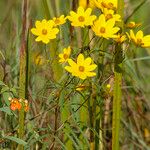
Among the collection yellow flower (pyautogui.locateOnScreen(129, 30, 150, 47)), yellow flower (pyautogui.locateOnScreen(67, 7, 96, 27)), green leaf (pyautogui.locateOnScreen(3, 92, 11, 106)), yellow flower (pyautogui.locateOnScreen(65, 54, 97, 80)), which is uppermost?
yellow flower (pyautogui.locateOnScreen(67, 7, 96, 27))

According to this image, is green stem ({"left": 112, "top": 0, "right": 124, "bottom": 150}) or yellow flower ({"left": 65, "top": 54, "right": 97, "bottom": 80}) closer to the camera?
yellow flower ({"left": 65, "top": 54, "right": 97, "bottom": 80})

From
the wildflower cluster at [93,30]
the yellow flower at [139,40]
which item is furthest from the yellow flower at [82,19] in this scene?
the yellow flower at [139,40]

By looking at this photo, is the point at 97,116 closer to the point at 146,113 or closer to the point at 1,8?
the point at 146,113

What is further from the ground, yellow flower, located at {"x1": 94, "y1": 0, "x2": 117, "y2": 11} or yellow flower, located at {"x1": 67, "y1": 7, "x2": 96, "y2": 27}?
yellow flower, located at {"x1": 94, "y1": 0, "x2": 117, "y2": 11}

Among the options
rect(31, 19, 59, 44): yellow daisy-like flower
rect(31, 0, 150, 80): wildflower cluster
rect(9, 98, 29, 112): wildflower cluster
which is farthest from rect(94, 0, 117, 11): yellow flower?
rect(9, 98, 29, 112): wildflower cluster

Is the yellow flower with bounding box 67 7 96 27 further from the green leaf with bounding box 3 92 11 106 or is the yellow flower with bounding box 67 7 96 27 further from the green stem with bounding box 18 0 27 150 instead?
the green leaf with bounding box 3 92 11 106

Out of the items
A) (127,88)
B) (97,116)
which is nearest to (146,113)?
(127,88)

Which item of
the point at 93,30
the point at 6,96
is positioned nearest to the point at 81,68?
the point at 93,30
